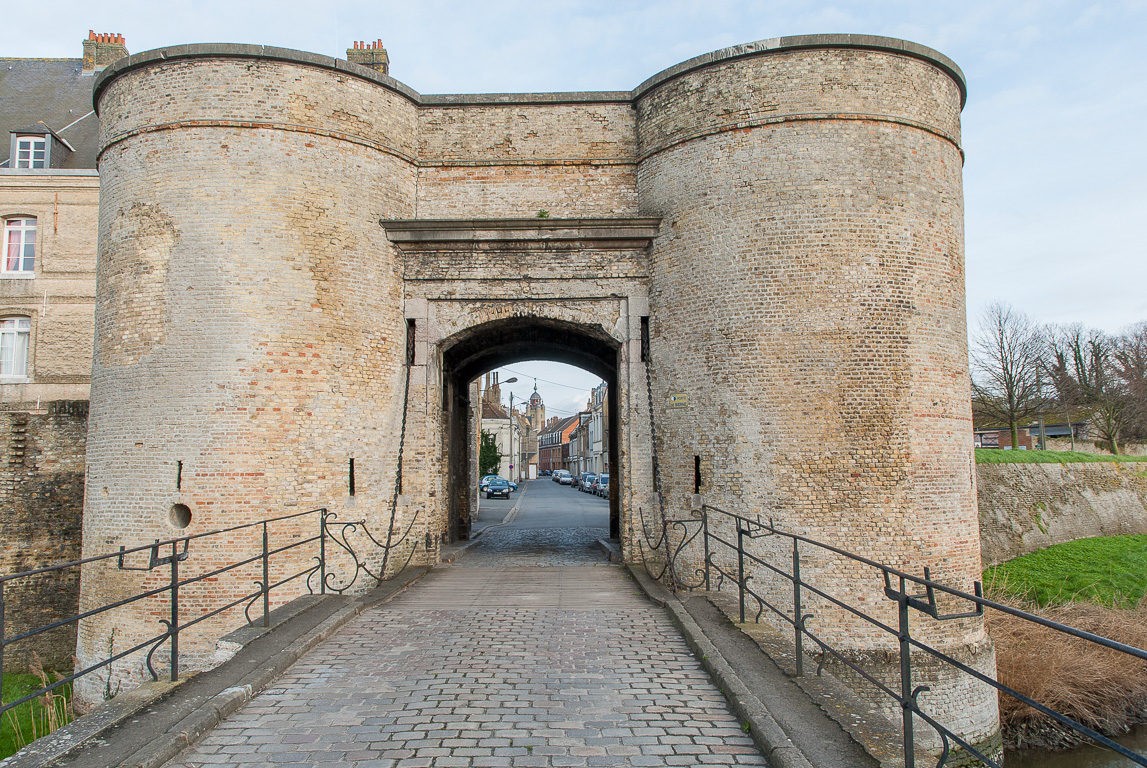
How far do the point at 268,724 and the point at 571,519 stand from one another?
17127mm

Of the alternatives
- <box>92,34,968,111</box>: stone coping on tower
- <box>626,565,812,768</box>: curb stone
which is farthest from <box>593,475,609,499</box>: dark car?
<box>626,565,812,768</box>: curb stone

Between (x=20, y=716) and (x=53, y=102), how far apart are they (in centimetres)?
1722

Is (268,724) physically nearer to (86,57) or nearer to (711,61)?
(711,61)

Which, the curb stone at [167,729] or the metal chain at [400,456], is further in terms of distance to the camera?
the metal chain at [400,456]

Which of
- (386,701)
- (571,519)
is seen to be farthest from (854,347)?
(571,519)

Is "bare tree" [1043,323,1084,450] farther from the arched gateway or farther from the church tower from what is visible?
the church tower

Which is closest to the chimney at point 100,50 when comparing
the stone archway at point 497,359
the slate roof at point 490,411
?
the stone archway at point 497,359

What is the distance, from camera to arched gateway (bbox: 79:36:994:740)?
10.1m

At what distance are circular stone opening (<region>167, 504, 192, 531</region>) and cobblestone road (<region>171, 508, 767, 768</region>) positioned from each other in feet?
13.6

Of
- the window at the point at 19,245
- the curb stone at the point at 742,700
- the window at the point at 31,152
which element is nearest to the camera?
the curb stone at the point at 742,700

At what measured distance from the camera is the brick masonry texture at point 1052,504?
19.5 meters

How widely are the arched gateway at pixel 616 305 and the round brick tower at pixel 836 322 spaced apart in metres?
0.04

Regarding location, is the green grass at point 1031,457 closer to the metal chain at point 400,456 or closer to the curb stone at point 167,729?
the metal chain at point 400,456

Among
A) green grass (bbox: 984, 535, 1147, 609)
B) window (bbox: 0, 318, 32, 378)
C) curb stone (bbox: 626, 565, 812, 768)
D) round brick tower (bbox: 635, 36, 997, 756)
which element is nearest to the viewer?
curb stone (bbox: 626, 565, 812, 768)
